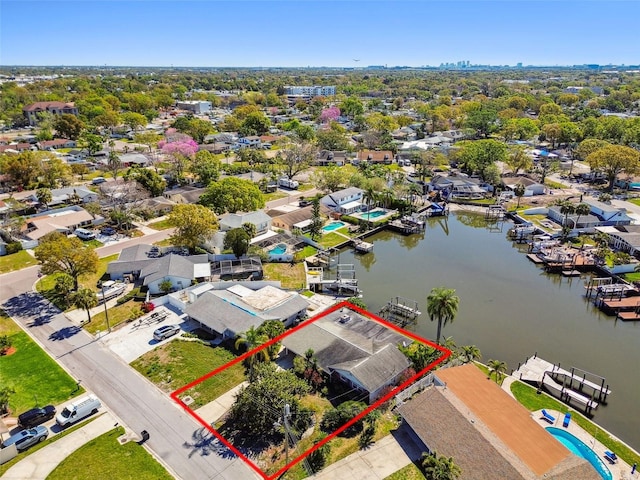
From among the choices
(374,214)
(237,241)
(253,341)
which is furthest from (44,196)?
(253,341)

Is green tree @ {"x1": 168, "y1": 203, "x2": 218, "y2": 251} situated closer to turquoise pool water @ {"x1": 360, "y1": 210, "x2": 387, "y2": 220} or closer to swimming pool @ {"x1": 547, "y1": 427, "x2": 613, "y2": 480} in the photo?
turquoise pool water @ {"x1": 360, "y1": 210, "x2": 387, "y2": 220}

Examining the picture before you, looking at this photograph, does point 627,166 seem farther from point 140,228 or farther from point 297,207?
point 140,228

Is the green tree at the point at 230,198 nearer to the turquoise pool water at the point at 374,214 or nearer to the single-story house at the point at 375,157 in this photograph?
the turquoise pool water at the point at 374,214

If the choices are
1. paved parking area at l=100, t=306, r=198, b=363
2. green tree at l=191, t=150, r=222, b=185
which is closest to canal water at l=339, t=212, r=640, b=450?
paved parking area at l=100, t=306, r=198, b=363

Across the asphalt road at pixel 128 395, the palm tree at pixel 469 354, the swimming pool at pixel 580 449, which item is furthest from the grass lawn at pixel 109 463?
the swimming pool at pixel 580 449

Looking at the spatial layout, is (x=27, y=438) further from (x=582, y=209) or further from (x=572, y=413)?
(x=582, y=209)

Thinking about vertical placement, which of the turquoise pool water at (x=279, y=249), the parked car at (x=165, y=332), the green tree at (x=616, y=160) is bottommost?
the parked car at (x=165, y=332)
